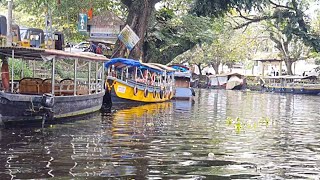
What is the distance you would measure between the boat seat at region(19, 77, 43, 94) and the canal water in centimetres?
158

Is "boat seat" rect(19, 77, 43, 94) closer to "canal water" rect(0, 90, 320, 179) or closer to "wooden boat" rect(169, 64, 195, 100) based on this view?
"canal water" rect(0, 90, 320, 179)

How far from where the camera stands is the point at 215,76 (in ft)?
213

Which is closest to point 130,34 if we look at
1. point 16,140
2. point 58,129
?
point 58,129

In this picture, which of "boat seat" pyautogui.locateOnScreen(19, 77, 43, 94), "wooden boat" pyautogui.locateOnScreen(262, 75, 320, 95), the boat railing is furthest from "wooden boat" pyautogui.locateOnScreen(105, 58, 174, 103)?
"wooden boat" pyautogui.locateOnScreen(262, 75, 320, 95)

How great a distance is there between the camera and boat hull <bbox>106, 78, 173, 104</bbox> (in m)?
23.0

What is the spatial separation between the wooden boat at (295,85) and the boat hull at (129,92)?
2859 centimetres

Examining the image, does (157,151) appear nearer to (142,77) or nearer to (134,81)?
(134,81)

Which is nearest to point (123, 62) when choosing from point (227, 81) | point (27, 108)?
point (27, 108)

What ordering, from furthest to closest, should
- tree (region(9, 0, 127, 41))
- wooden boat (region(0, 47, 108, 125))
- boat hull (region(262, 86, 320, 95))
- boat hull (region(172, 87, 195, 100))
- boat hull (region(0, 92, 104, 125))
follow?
boat hull (region(262, 86, 320, 95)) < boat hull (region(172, 87, 195, 100)) < tree (region(9, 0, 127, 41)) < wooden boat (region(0, 47, 108, 125)) < boat hull (region(0, 92, 104, 125))

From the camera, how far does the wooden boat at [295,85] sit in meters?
50.8

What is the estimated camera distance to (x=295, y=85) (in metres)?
52.4

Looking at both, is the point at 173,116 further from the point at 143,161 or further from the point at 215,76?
the point at 215,76

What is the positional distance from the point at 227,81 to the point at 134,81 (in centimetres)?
4067

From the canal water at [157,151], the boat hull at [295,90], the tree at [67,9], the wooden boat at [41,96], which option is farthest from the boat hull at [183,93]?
the boat hull at [295,90]
